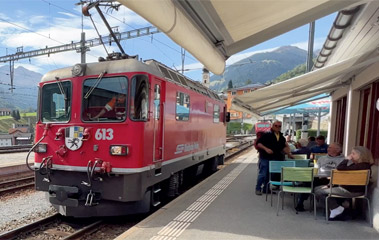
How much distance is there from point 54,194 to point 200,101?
4585 millimetres

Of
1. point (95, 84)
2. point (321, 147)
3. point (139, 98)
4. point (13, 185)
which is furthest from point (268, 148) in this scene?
point (13, 185)

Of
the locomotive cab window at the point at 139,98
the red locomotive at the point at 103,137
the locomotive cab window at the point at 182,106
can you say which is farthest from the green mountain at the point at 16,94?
the locomotive cab window at the point at 182,106

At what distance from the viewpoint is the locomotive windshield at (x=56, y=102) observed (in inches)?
206

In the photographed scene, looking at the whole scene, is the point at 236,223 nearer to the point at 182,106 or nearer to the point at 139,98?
the point at 139,98

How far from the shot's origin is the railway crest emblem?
4.99m

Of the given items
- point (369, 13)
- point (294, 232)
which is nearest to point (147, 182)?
point (294, 232)

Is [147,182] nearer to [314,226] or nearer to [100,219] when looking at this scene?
[100,219]

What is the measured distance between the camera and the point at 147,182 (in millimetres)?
5016

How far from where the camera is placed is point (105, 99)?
502cm

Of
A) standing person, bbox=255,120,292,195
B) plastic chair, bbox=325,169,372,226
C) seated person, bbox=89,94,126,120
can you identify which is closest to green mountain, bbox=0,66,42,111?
seated person, bbox=89,94,126,120

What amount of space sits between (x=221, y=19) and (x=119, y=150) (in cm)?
266

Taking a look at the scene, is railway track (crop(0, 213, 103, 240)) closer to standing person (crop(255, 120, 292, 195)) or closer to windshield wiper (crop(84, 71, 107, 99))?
windshield wiper (crop(84, 71, 107, 99))

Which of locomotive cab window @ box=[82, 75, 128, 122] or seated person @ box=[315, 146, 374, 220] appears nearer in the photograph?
seated person @ box=[315, 146, 374, 220]

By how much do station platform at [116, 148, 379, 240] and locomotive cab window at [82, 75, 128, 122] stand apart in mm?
1883
